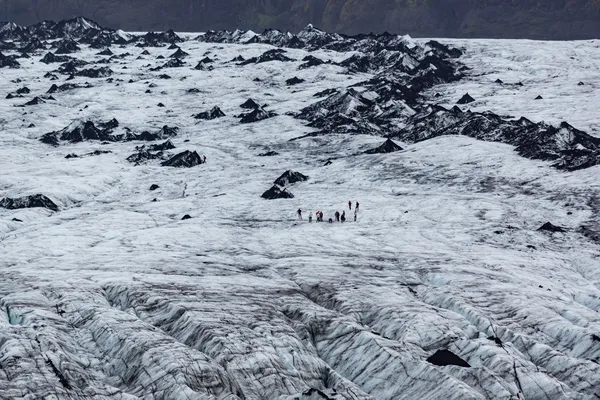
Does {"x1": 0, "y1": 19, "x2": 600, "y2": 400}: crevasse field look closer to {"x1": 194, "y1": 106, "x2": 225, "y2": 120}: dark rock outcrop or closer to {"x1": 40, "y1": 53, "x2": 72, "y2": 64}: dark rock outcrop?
{"x1": 194, "y1": 106, "x2": 225, "y2": 120}: dark rock outcrop

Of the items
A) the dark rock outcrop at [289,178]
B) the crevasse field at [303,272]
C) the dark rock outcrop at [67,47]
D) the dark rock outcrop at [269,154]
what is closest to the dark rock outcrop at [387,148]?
the crevasse field at [303,272]

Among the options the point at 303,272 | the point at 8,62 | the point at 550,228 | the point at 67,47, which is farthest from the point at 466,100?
the point at 67,47

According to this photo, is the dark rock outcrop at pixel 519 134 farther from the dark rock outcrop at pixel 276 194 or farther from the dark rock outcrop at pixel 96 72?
the dark rock outcrop at pixel 96 72

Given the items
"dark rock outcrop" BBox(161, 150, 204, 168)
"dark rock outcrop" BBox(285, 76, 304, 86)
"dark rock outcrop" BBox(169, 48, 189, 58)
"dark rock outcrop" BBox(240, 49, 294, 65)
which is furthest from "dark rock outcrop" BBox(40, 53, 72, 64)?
"dark rock outcrop" BBox(161, 150, 204, 168)

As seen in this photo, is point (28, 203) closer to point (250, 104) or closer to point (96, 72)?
point (250, 104)

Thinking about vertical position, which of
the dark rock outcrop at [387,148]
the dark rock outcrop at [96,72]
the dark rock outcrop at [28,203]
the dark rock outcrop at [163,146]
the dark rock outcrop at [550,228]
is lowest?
the dark rock outcrop at [163,146]

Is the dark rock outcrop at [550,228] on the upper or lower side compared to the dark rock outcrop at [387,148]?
upper

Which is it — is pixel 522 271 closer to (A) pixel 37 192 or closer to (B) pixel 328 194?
(B) pixel 328 194

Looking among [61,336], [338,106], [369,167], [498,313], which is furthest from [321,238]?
[338,106]
